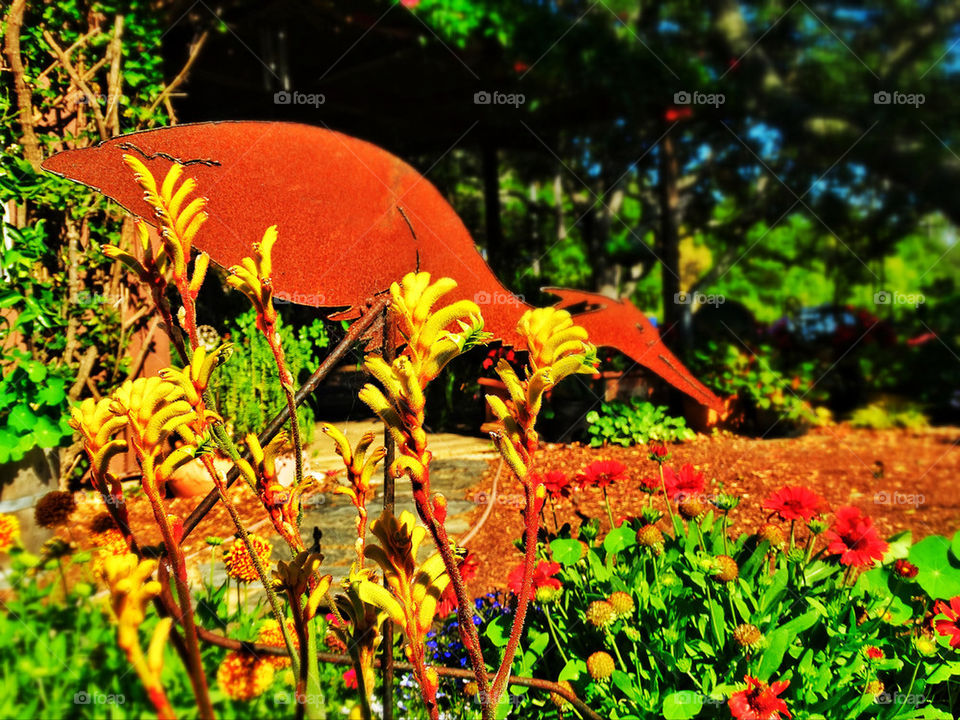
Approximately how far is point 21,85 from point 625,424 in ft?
10.1

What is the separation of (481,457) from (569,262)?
3583 mm

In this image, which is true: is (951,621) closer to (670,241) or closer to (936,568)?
(936,568)

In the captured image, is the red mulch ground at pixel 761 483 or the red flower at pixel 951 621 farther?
the red mulch ground at pixel 761 483

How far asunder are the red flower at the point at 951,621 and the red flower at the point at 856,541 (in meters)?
0.18

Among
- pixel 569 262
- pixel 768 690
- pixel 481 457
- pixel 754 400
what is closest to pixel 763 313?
pixel 754 400

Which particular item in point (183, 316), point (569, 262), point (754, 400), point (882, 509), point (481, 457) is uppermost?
point (569, 262)

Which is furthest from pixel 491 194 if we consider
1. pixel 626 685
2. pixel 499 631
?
pixel 626 685

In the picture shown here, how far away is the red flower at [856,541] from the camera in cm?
167

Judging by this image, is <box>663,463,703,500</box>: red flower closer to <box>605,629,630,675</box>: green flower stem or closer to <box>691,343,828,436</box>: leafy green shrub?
<box>605,629,630,675</box>: green flower stem

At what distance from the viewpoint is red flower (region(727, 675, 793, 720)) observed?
125 cm

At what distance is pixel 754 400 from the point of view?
4.33 m

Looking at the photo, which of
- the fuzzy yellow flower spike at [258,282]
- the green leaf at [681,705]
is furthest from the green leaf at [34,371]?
the green leaf at [681,705]

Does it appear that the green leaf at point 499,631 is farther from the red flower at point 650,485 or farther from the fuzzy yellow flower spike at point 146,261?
the fuzzy yellow flower spike at point 146,261

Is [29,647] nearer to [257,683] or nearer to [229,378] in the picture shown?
[257,683]
